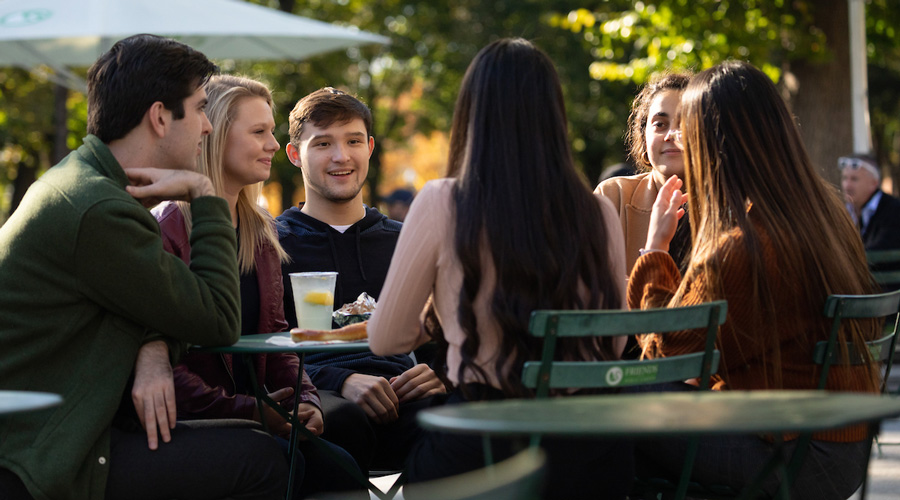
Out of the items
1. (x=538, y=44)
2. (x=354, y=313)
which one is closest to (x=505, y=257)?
(x=354, y=313)

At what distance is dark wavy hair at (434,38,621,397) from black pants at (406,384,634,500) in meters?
0.14

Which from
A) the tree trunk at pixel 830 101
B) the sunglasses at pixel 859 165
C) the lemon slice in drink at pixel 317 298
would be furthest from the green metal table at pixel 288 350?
the tree trunk at pixel 830 101

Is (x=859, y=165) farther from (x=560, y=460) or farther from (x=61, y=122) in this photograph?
(x=61, y=122)

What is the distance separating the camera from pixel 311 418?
3.60 meters

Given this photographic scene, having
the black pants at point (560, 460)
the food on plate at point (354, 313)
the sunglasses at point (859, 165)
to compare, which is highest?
the sunglasses at point (859, 165)

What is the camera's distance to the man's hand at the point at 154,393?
2.76 metres

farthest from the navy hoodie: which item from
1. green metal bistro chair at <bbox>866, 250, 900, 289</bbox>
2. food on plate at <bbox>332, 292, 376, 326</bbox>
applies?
green metal bistro chair at <bbox>866, 250, 900, 289</bbox>

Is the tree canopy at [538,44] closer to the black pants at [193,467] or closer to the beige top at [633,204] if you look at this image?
the beige top at [633,204]

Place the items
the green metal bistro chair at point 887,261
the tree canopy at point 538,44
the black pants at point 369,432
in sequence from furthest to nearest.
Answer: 1. the tree canopy at point 538,44
2. the green metal bistro chair at point 887,261
3. the black pants at point 369,432

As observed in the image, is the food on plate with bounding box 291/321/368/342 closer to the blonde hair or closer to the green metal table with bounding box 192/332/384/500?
the green metal table with bounding box 192/332/384/500

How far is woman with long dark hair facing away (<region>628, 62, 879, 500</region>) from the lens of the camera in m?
2.95

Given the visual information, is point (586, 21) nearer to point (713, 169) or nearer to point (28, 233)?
point (713, 169)

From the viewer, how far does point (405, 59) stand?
2350 centimetres

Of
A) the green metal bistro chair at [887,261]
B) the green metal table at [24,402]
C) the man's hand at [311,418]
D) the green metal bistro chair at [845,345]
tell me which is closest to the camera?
the green metal table at [24,402]
